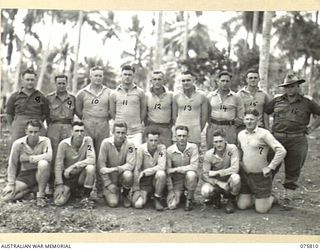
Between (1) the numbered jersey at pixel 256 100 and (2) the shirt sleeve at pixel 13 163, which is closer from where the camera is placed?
(2) the shirt sleeve at pixel 13 163

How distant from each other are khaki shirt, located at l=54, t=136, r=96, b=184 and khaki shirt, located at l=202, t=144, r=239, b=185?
80 cm

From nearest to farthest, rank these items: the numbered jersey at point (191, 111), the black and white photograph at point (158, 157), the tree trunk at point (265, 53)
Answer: the black and white photograph at point (158, 157)
the numbered jersey at point (191, 111)
the tree trunk at point (265, 53)

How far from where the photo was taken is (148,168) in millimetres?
3295

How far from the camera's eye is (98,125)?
3.42 metres

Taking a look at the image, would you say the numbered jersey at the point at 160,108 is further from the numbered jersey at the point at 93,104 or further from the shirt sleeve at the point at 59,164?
the shirt sleeve at the point at 59,164

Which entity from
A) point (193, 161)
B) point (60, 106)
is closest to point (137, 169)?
point (193, 161)

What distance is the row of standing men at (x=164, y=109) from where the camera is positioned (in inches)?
132

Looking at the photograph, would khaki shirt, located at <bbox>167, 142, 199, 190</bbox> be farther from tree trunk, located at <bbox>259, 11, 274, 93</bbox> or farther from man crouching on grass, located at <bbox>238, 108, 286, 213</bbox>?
tree trunk, located at <bbox>259, 11, 274, 93</bbox>

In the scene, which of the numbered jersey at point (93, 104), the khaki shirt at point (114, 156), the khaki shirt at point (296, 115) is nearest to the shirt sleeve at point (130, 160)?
the khaki shirt at point (114, 156)

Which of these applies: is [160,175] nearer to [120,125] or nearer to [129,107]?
[120,125]

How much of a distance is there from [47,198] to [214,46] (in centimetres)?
300

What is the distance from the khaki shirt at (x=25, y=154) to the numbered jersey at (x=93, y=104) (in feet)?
1.17

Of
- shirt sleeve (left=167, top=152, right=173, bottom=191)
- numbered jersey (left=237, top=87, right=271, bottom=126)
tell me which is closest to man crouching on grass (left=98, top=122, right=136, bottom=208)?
shirt sleeve (left=167, top=152, right=173, bottom=191)

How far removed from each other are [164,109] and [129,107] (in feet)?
0.84
